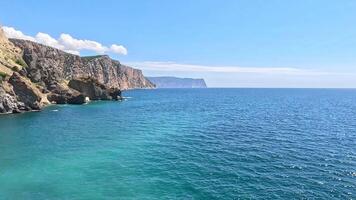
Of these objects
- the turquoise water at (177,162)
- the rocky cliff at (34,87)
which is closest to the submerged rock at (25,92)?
the rocky cliff at (34,87)

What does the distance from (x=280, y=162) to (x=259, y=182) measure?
11.3 m

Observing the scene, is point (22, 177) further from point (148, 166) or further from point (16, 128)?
point (16, 128)

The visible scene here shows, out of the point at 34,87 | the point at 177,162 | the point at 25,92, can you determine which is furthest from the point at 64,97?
the point at 177,162

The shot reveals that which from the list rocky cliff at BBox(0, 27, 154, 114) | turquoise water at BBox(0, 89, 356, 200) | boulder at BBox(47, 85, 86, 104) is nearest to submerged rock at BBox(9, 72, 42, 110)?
rocky cliff at BBox(0, 27, 154, 114)

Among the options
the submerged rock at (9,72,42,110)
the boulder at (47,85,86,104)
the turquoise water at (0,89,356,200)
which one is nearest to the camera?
the turquoise water at (0,89,356,200)

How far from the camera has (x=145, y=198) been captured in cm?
3775

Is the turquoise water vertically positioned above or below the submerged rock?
below

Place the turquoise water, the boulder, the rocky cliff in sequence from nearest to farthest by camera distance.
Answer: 1. the turquoise water
2. the rocky cliff
3. the boulder

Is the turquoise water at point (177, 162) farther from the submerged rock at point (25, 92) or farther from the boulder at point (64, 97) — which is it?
the boulder at point (64, 97)

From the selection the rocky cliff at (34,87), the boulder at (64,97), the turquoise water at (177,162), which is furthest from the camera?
the boulder at (64,97)

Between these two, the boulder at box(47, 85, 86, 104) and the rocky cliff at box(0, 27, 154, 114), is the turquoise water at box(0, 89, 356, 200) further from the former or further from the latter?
the boulder at box(47, 85, 86, 104)

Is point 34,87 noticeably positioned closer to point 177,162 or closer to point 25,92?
point 25,92

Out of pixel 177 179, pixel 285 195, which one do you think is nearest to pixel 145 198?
pixel 177 179

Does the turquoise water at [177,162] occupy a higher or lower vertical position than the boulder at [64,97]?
lower
